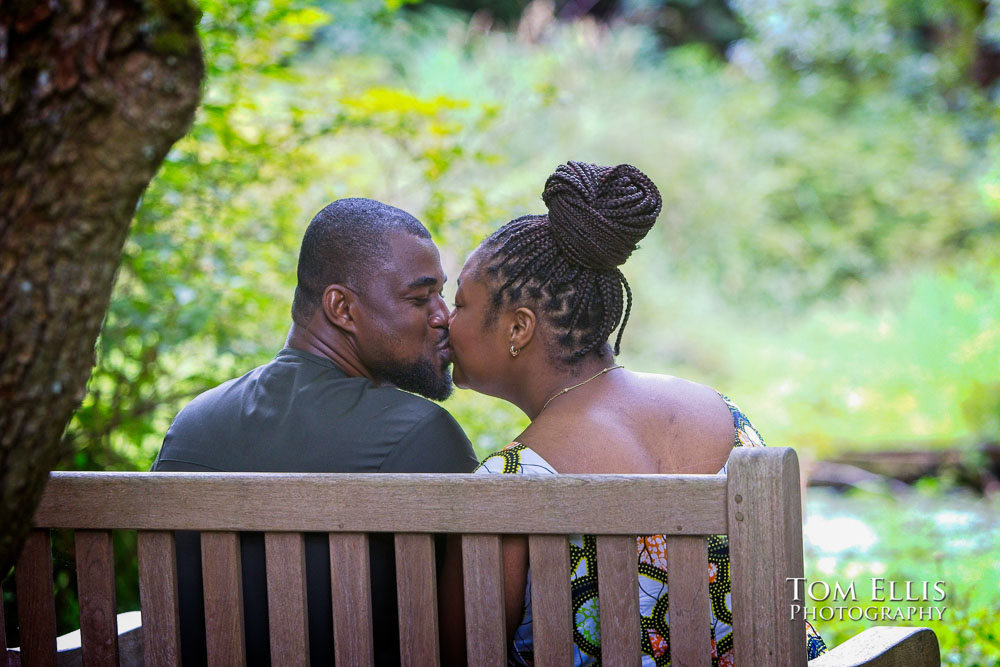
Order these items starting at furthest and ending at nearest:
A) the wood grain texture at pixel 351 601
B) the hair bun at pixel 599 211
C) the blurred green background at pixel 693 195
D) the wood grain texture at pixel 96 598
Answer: the blurred green background at pixel 693 195, the hair bun at pixel 599 211, the wood grain texture at pixel 96 598, the wood grain texture at pixel 351 601

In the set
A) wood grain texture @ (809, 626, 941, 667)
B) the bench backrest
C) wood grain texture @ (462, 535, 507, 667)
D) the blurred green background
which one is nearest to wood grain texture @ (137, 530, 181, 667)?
the bench backrest

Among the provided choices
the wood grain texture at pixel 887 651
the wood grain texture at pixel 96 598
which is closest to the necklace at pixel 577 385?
the wood grain texture at pixel 887 651

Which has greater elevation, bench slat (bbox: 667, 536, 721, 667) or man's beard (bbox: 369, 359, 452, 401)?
man's beard (bbox: 369, 359, 452, 401)

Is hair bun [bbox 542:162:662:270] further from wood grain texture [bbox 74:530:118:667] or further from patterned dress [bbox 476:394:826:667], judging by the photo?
wood grain texture [bbox 74:530:118:667]

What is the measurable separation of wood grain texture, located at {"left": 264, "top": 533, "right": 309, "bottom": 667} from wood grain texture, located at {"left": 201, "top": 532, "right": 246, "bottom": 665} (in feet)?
0.22

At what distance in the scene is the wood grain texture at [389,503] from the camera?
1.59 m

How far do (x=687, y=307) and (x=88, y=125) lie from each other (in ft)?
32.9

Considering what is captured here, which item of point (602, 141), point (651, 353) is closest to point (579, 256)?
point (651, 353)

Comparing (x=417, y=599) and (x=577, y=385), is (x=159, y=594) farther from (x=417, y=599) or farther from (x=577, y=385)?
(x=577, y=385)

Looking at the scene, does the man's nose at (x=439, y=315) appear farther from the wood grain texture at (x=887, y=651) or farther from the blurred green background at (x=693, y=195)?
the blurred green background at (x=693, y=195)

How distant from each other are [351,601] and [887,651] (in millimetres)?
1076

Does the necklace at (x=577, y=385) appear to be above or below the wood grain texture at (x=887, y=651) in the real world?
above

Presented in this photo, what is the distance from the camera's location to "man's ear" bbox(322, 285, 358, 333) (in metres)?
2.53

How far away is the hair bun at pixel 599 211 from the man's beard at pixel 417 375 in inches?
23.1
